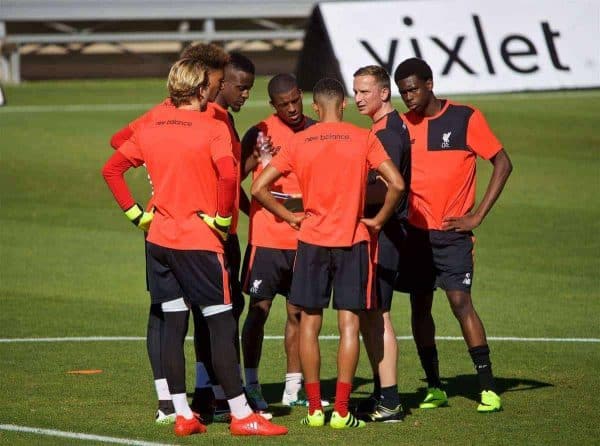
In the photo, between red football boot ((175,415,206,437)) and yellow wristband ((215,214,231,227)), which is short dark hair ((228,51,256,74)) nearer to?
yellow wristband ((215,214,231,227))

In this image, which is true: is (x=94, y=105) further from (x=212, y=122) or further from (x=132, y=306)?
(x=212, y=122)

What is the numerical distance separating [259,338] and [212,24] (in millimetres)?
32862

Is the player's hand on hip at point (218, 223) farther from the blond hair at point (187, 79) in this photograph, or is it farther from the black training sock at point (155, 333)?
the black training sock at point (155, 333)

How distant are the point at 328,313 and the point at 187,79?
6.04 meters

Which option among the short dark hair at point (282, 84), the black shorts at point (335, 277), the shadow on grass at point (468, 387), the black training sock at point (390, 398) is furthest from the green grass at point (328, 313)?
the short dark hair at point (282, 84)

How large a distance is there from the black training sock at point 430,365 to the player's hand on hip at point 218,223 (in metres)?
2.07

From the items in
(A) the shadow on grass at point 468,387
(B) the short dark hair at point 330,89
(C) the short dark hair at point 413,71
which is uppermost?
(C) the short dark hair at point 413,71

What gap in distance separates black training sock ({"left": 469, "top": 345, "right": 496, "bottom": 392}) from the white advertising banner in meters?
16.6

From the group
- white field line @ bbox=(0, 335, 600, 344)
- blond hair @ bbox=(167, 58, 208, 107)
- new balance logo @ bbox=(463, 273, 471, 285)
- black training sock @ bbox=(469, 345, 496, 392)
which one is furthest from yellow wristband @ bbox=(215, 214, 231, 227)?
A: white field line @ bbox=(0, 335, 600, 344)

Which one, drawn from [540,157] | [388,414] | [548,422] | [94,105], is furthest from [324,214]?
[94,105]

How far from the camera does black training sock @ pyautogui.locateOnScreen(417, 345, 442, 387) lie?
9406 millimetres

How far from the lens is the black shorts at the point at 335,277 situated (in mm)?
8391

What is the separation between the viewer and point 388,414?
874cm

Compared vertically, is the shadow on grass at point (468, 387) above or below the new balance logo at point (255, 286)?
below
